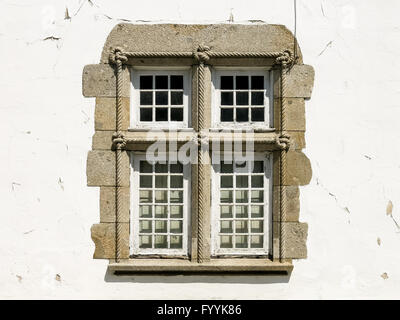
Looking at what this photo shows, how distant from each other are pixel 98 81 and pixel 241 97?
1.29 metres

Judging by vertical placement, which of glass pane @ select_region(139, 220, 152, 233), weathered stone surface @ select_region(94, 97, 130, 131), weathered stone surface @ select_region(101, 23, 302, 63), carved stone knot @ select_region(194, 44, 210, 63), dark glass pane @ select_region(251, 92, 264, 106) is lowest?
glass pane @ select_region(139, 220, 152, 233)

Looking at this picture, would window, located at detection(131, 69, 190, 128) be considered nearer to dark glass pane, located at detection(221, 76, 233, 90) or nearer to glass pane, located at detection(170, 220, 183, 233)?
dark glass pane, located at detection(221, 76, 233, 90)

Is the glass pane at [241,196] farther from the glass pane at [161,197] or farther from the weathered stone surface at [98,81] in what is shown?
the weathered stone surface at [98,81]

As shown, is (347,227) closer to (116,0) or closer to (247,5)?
(247,5)

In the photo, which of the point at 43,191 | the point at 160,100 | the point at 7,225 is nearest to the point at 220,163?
the point at 160,100

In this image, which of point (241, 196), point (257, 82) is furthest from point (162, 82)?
point (241, 196)

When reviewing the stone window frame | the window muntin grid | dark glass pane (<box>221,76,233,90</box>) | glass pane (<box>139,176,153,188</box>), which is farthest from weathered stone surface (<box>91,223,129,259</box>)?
dark glass pane (<box>221,76,233,90</box>)

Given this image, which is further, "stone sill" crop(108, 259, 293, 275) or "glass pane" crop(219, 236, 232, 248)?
"glass pane" crop(219, 236, 232, 248)

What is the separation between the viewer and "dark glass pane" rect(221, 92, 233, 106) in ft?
12.4

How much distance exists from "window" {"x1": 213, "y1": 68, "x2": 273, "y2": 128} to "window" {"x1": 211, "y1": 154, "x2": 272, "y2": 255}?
1.18 feet

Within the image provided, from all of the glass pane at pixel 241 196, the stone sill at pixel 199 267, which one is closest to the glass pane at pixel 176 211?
the stone sill at pixel 199 267

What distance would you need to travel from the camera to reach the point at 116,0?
3639mm

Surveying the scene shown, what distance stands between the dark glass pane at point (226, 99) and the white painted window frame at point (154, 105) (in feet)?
1.01

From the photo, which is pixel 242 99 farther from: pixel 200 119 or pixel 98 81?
pixel 98 81
